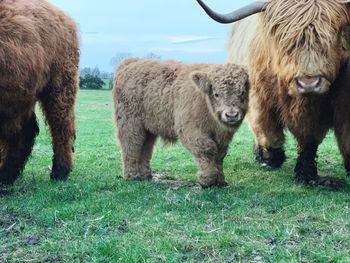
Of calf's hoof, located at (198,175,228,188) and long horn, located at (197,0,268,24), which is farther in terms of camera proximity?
calf's hoof, located at (198,175,228,188)

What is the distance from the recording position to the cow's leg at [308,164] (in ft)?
20.3

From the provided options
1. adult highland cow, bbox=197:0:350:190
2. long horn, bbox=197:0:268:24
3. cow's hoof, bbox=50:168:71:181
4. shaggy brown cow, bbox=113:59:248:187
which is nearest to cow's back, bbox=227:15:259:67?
adult highland cow, bbox=197:0:350:190

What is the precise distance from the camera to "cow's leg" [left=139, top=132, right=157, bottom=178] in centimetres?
671

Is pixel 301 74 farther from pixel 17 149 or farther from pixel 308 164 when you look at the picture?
pixel 17 149

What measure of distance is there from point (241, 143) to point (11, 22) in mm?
5974

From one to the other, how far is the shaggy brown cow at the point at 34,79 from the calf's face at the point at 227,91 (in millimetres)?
1645

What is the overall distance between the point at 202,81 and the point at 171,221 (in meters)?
1.56

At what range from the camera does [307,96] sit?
5504 mm

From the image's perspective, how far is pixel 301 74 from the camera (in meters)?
5.10

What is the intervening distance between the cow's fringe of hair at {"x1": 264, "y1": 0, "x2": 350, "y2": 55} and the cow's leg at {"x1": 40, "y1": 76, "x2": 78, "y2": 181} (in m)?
2.40

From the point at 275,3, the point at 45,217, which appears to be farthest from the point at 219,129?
the point at 45,217

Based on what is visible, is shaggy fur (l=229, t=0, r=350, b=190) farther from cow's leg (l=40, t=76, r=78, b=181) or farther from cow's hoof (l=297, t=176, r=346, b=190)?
cow's leg (l=40, t=76, r=78, b=181)

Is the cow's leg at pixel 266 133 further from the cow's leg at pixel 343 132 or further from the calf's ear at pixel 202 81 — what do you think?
the calf's ear at pixel 202 81

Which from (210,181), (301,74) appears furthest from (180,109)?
(301,74)
